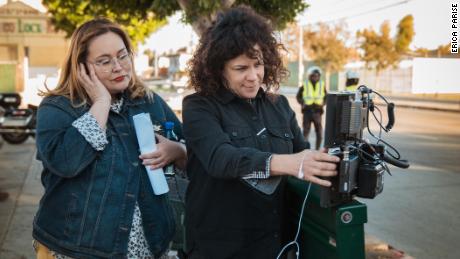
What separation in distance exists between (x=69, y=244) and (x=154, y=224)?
337 millimetres

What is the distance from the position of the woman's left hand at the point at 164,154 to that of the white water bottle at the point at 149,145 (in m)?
0.02

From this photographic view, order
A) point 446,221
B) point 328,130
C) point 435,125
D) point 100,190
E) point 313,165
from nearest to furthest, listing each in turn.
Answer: point 313,165 < point 328,130 < point 100,190 < point 446,221 < point 435,125

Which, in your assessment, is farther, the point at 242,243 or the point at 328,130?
the point at 242,243

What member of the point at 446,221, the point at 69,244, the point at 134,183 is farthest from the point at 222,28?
the point at 446,221

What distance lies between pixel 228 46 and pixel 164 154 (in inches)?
21.7

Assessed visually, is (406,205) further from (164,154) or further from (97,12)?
(97,12)

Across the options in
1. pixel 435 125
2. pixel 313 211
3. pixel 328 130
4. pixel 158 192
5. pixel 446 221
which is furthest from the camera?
pixel 435 125

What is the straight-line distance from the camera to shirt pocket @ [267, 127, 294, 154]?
186 cm

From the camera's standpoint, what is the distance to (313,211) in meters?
1.73

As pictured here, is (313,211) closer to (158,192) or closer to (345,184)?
(345,184)

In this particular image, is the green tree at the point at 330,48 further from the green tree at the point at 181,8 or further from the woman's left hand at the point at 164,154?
the woman's left hand at the point at 164,154

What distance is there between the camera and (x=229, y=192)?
179 centimetres


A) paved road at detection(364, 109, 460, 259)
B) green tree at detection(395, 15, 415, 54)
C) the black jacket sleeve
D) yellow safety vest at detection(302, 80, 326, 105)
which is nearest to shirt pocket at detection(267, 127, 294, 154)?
the black jacket sleeve

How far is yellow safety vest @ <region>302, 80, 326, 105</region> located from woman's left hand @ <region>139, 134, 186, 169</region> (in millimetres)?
8281
